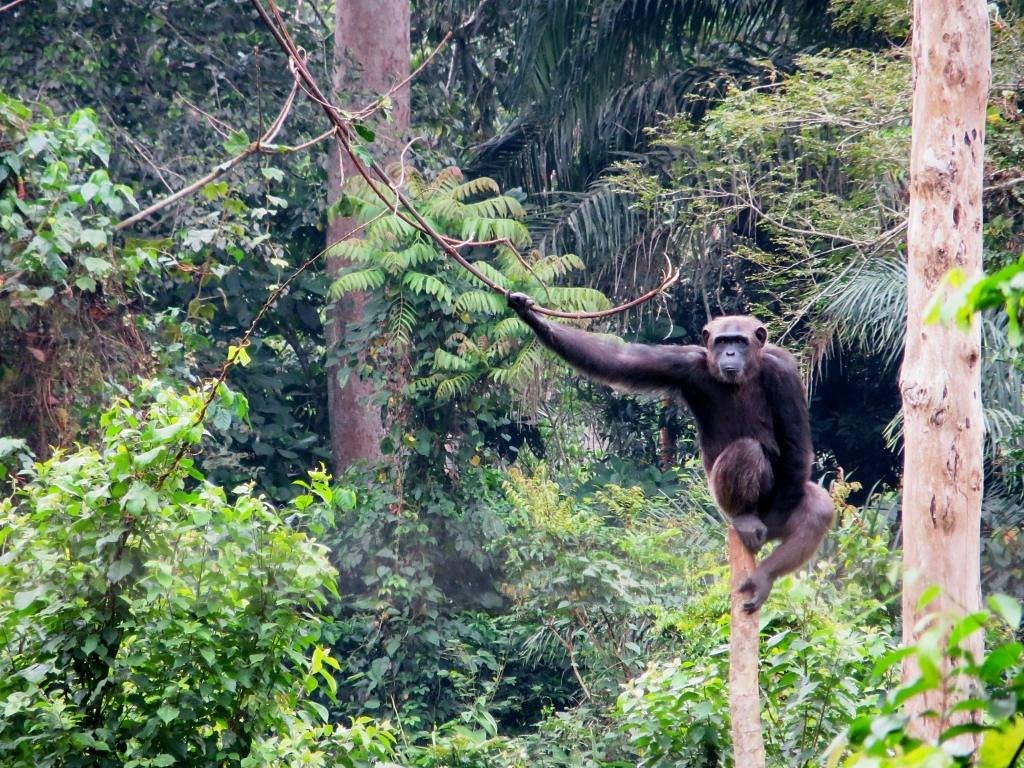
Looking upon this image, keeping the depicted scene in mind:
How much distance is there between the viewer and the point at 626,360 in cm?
642

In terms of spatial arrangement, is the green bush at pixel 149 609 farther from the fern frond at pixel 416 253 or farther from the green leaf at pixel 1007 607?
the fern frond at pixel 416 253

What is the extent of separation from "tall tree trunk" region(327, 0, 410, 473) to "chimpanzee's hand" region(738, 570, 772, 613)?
797cm

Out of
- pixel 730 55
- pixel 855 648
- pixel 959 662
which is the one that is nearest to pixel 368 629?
pixel 855 648

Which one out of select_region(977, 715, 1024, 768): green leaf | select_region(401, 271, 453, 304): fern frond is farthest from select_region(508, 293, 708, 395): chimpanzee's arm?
select_region(401, 271, 453, 304): fern frond

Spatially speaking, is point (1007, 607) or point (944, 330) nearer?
point (1007, 607)

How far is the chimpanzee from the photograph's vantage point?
6348 mm

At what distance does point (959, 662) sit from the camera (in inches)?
192

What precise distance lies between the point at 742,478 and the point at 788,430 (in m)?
0.52

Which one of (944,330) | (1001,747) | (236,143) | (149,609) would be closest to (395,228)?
(236,143)

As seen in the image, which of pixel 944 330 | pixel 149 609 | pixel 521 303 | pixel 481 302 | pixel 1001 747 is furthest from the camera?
pixel 481 302

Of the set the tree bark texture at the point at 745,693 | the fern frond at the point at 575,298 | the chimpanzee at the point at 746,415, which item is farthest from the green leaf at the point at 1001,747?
the fern frond at the point at 575,298

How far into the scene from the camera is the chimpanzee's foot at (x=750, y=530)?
19.7 ft

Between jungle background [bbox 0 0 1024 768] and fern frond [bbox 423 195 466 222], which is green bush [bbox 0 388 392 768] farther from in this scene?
fern frond [bbox 423 195 466 222]

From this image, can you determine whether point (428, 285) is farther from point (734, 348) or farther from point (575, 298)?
point (734, 348)
